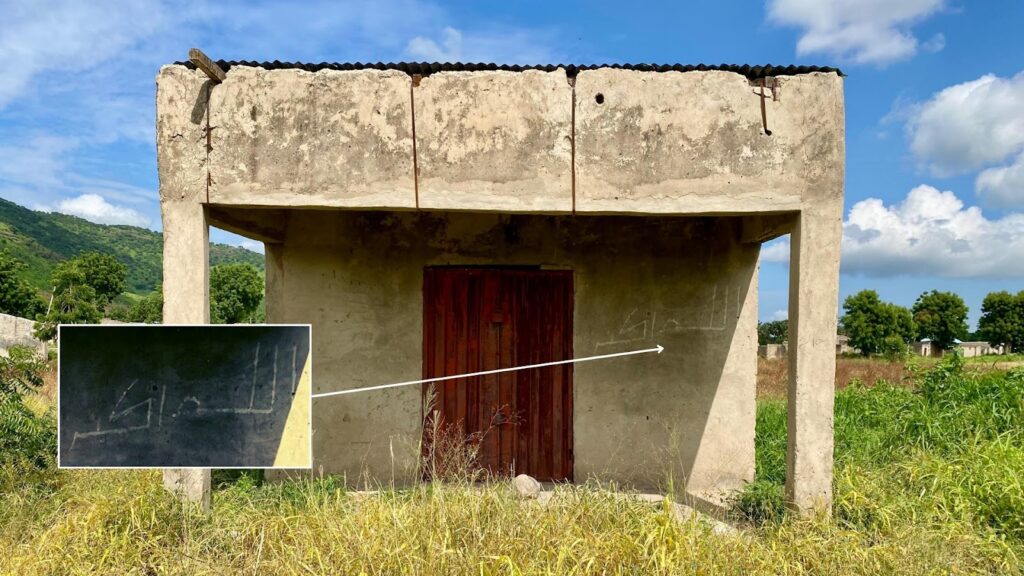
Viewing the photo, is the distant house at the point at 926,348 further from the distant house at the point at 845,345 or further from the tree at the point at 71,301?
the tree at the point at 71,301

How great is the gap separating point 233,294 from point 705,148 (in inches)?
1395

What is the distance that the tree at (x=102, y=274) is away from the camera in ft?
115

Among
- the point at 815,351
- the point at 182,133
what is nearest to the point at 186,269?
the point at 182,133

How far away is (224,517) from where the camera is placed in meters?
4.33

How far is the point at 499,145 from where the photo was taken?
4.65 m

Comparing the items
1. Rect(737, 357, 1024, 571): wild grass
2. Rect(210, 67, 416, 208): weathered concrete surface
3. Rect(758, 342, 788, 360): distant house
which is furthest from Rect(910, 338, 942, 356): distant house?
Rect(210, 67, 416, 208): weathered concrete surface

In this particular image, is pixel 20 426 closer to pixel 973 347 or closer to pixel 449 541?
pixel 449 541

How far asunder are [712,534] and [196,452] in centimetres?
310

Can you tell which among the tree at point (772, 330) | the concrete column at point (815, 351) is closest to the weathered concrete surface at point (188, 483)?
the concrete column at point (815, 351)

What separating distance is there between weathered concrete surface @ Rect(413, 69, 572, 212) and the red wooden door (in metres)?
1.75

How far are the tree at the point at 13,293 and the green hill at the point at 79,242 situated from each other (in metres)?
23.8

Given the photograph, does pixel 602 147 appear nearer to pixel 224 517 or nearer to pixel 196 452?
pixel 196 452

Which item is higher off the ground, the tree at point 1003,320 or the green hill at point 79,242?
the green hill at point 79,242

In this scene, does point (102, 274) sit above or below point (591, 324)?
above
